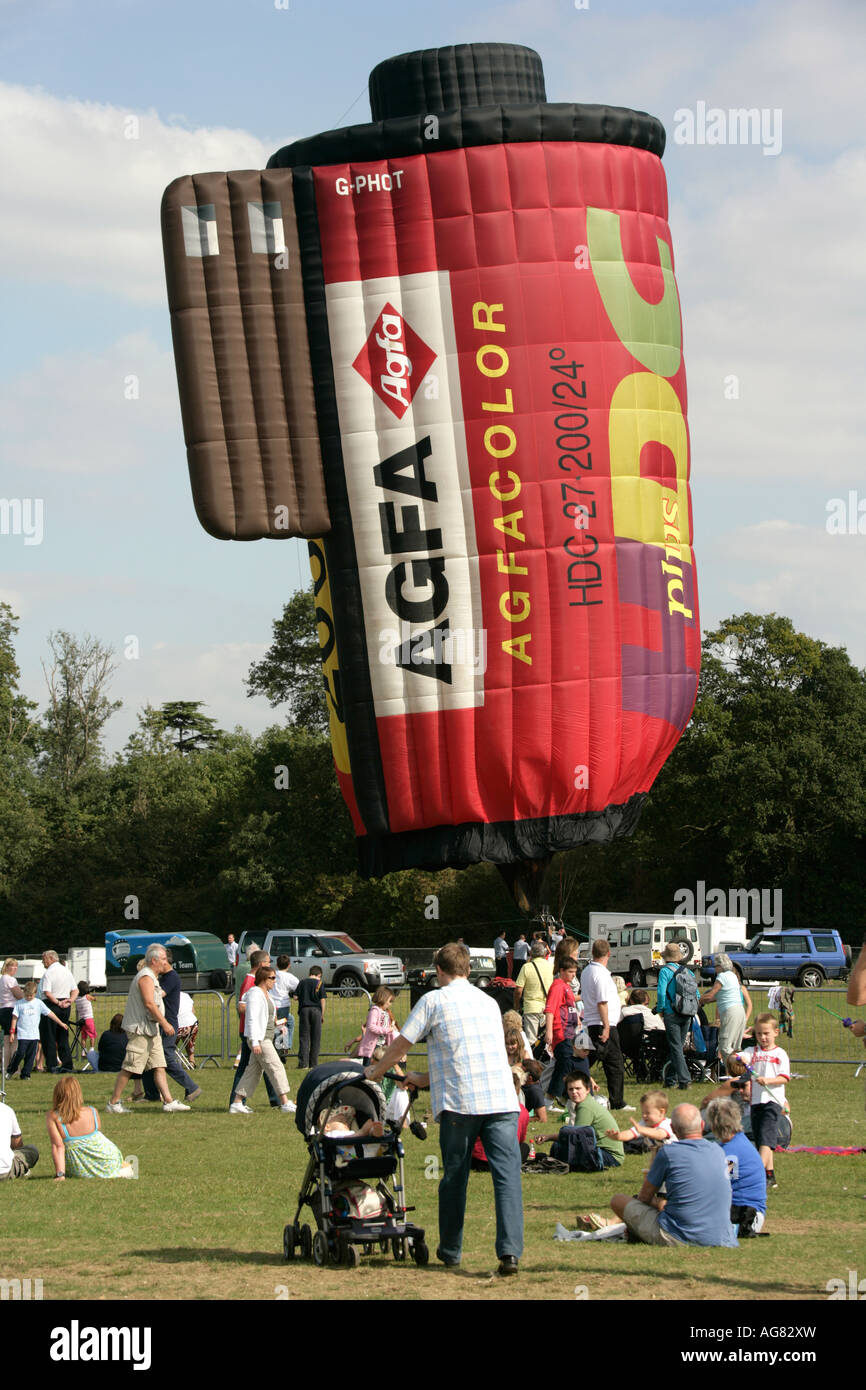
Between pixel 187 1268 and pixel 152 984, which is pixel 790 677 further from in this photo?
pixel 187 1268

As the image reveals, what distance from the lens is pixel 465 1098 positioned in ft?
26.5

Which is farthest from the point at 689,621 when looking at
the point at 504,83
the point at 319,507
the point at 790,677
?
the point at 790,677

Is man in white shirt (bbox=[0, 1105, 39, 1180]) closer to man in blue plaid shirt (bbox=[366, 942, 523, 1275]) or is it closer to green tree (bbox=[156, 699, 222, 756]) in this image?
man in blue plaid shirt (bbox=[366, 942, 523, 1275])

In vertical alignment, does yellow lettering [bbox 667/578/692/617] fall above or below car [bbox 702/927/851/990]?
above

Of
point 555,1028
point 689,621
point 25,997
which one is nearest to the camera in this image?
point 555,1028

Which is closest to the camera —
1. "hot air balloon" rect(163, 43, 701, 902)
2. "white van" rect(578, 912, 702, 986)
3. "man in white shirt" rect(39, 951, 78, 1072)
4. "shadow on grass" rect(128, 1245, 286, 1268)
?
"shadow on grass" rect(128, 1245, 286, 1268)

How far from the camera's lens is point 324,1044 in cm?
2350

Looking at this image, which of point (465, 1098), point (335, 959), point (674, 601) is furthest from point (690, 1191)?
point (335, 959)

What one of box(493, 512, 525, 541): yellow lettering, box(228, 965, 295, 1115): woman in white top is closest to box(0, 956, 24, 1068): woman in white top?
box(228, 965, 295, 1115): woman in white top

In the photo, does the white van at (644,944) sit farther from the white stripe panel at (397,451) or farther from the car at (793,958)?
the white stripe panel at (397,451)

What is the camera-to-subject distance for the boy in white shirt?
11.2 metres

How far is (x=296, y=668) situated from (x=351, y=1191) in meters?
57.3

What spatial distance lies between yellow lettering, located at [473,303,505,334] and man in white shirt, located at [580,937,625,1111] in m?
9.30

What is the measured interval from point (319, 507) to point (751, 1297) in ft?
50.8
